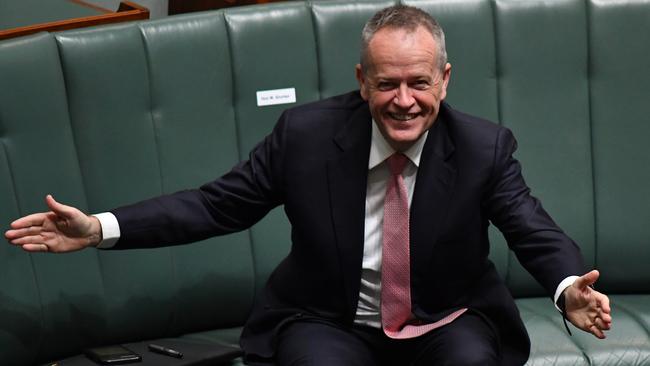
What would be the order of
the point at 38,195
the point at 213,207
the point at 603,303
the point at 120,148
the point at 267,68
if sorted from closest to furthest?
the point at 603,303, the point at 213,207, the point at 38,195, the point at 120,148, the point at 267,68

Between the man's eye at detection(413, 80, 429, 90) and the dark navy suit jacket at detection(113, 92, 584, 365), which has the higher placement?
the man's eye at detection(413, 80, 429, 90)

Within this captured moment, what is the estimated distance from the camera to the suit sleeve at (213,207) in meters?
2.58

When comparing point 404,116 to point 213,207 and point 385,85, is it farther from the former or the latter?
point 213,207

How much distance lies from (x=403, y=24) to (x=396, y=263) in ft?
1.62

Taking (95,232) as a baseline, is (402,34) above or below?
above

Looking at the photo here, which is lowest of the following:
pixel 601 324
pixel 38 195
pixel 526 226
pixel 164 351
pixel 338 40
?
pixel 164 351

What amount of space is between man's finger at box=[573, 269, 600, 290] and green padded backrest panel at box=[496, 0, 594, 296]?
96 cm

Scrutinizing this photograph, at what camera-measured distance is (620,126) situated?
3.33 meters

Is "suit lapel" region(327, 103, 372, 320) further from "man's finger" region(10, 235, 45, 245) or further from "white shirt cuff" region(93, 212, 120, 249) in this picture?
"man's finger" region(10, 235, 45, 245)

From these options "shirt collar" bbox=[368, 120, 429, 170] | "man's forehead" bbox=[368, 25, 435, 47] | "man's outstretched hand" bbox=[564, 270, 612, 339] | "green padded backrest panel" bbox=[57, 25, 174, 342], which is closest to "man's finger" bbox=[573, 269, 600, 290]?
"man's outstretched hand" bbox=[564, 270, 612, 339]

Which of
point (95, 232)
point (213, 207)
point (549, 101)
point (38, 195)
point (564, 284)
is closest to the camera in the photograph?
point (564, 284)

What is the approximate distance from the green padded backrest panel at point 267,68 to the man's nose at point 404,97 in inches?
31.2

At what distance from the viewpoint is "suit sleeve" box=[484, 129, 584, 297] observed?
2.46m

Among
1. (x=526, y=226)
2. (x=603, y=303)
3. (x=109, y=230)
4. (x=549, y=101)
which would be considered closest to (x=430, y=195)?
(x=526, y=226)
